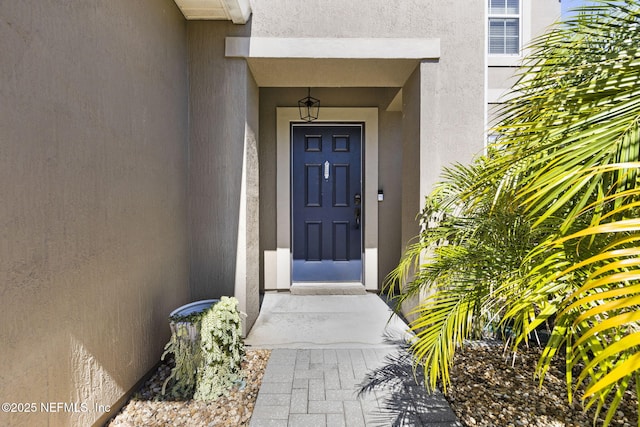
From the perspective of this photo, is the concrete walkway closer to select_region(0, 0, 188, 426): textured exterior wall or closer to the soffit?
select_region(0, 0, 188, 426): textured exterior wall

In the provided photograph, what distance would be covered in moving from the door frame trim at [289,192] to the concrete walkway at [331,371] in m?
0.42

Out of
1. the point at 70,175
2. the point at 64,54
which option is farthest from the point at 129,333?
the point at 64,54

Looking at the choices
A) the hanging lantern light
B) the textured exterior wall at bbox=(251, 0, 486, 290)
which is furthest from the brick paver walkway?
the hanging lantern light

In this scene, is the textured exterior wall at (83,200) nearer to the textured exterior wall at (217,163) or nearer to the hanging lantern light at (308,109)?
the textured exterior wall at (217,163)

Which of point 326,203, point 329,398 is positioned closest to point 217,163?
point 326,203

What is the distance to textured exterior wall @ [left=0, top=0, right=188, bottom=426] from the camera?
114 cm

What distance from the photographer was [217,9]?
237 cm

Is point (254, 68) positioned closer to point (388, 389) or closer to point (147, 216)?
point (147, 216)

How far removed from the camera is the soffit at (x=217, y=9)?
2.29 metres

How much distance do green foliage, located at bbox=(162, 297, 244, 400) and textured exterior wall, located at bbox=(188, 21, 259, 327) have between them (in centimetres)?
68

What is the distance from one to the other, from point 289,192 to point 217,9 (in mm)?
1918

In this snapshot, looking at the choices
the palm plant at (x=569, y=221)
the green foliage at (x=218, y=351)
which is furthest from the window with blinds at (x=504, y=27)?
the green foliage at (x=218, y=351)

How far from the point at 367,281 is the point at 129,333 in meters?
2.52

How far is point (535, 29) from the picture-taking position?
12.1 feet
